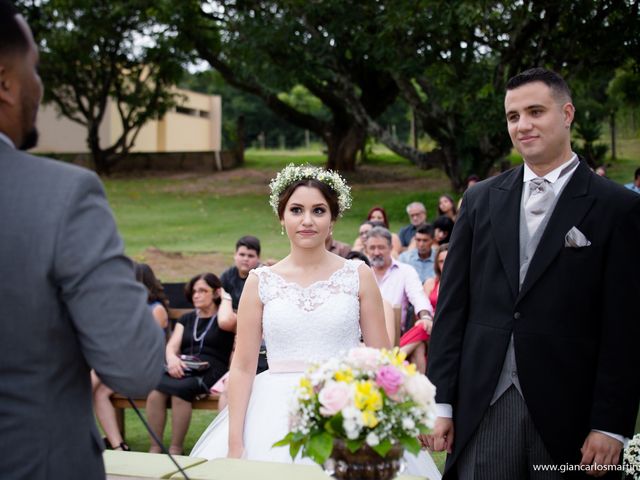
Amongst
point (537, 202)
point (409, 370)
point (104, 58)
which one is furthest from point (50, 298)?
point (104, 58)

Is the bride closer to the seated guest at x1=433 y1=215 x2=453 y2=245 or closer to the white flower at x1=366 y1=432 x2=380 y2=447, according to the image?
the white flower at x1=366 y1=432 x2=380 y2=447

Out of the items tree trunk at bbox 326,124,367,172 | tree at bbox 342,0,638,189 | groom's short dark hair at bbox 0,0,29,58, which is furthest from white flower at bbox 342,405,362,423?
tree trunk at bbox 326,124,367,172

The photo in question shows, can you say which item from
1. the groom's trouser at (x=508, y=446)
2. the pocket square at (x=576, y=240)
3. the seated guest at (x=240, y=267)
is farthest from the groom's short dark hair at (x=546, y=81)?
the seated guest at (x=240, y=267)

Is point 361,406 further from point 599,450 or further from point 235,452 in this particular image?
point 235,452

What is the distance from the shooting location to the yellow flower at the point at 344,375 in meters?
2.38

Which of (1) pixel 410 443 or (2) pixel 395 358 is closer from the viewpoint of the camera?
(1) pixel 410 443

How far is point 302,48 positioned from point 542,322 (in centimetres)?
1904

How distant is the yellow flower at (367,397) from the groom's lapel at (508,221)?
1.28m

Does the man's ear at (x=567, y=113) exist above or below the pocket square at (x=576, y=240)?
above

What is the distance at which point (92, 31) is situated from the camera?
28312mm

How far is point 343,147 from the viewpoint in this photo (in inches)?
1172

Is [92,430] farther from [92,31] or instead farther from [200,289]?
[92,31]

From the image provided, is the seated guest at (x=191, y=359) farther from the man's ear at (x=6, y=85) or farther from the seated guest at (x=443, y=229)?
the man's ear at (x=6, y=85)

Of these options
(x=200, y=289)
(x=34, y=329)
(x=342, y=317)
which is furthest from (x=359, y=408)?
(x=200, y=289)
